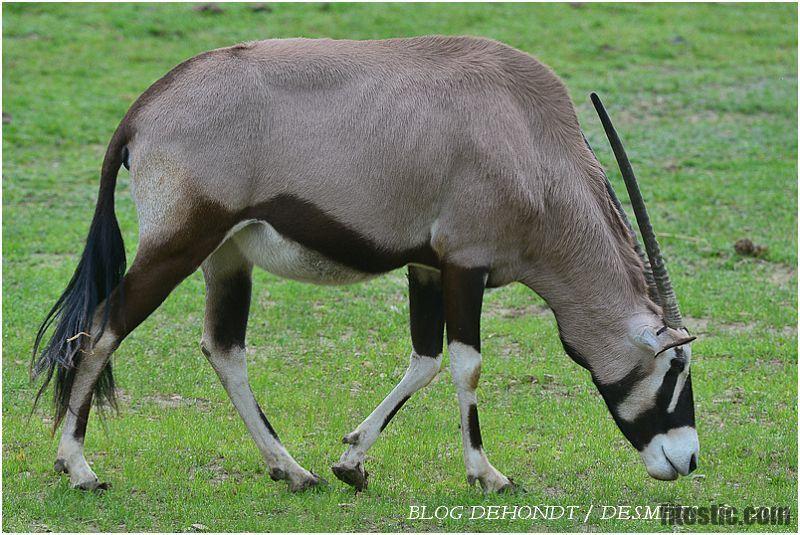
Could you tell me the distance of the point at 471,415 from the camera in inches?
245

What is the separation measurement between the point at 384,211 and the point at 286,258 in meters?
0.59

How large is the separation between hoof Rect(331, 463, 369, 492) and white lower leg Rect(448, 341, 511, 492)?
0.60 metres

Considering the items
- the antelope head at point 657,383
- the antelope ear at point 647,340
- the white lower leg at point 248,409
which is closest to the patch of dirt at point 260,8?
the white lower leg at point 248,409

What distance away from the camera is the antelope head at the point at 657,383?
6.05 meters

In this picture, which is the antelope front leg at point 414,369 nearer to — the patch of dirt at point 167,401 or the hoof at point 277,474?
the hoof at point 277,474

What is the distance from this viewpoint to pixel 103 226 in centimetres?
618

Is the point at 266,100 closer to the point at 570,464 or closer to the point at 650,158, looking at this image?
the point at 570,464

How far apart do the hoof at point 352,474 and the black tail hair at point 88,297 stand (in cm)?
142

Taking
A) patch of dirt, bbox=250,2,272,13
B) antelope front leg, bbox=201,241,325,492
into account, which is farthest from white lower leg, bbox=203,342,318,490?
patch of dirt, bbox=250,2,272,13

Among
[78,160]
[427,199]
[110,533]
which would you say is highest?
[427,199]

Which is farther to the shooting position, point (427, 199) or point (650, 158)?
point (650, 158)

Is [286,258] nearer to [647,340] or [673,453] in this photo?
[647,340]

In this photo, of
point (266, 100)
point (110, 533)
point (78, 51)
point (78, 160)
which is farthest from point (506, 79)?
point (78, 51)

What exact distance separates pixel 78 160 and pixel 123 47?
5.04m
